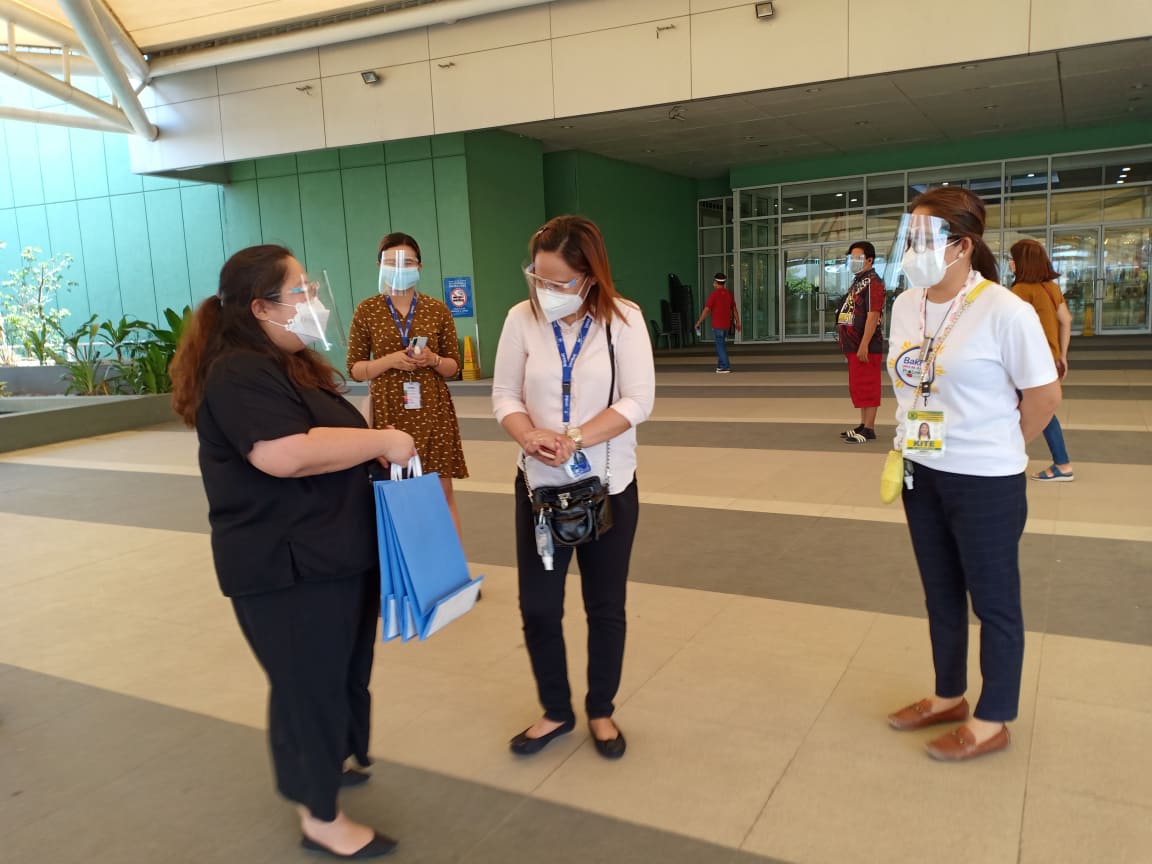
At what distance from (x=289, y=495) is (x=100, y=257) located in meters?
20.8

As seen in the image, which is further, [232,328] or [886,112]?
[886,112]

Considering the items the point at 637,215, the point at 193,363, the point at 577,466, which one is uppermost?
the point at 637,215

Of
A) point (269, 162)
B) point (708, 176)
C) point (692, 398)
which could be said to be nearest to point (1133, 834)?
point (692, 398)

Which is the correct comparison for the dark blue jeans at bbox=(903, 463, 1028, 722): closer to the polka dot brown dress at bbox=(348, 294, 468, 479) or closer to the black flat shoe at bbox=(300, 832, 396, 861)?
the black flat shoe at bbox=(300, 832, 396, 861)

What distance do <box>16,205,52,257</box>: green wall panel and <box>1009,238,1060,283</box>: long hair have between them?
21.5 meters

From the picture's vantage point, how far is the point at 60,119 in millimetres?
15406

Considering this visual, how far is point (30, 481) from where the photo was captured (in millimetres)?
7973

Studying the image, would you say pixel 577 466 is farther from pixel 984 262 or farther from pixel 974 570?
pixel 984 262

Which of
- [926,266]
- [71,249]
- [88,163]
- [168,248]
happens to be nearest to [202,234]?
Result: [168,248]

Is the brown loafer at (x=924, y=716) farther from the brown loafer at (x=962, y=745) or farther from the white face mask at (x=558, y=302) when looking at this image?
the white face mask at (x=558, y=302)

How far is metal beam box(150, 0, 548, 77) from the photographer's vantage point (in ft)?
Result: 41.3

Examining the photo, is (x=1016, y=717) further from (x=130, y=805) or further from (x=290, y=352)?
(x=130, y=805)

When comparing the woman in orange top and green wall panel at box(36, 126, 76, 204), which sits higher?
green wall panel at box(36, 126, 76, 204)

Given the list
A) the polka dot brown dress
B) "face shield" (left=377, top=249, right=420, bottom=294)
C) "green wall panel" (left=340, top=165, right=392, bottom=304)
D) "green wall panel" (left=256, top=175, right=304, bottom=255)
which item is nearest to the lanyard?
the polka dot brown dress
